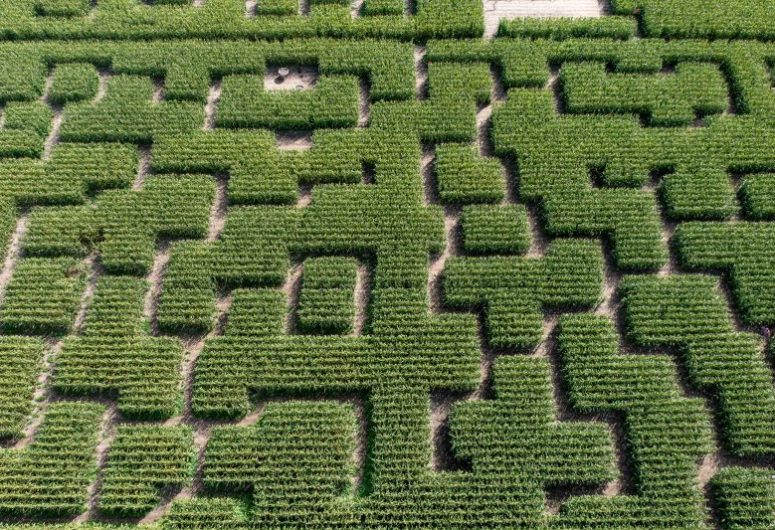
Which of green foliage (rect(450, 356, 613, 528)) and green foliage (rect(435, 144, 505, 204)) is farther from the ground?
green foliage (rect(435, 144, 505, 204))

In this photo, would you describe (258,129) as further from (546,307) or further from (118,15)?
(546,307)

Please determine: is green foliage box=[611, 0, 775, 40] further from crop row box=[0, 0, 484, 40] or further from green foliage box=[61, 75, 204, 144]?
green foliage box=[61, 75, 204, 144]

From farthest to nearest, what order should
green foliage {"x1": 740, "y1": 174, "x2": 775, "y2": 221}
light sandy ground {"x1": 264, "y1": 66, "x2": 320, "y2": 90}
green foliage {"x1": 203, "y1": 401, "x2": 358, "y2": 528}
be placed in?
light sandy ground {"x1": 264, "y1": 66, "x2": 320, "y2": 90}, green foliage {"x1": 740, "y1": 174, "x2": 775, "y2": 221}, green foliage {"x1": 203, "y1": 401, "x2": 358, "y2": 528}

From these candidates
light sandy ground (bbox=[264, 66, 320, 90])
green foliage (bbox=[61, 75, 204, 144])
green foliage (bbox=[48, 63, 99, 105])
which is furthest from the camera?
light sandy ground (bbox=[264, 66, 320, 90])

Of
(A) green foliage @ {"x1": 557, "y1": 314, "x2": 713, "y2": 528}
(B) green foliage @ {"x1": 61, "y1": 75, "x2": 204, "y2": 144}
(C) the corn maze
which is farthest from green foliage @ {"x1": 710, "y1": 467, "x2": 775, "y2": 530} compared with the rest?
(B) green foliage @ {"x1": 61, "y1": 75, "x2": 204, "y2": 144}

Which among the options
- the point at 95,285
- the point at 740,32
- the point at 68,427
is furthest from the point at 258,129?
the point at 740,32

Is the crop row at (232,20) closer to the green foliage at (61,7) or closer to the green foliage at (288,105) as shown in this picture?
the green foliage at (61,7)

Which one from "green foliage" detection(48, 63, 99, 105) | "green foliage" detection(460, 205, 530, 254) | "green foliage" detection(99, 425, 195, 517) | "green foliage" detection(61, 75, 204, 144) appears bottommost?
"green foliage" detection(99, 425, 195, 517)

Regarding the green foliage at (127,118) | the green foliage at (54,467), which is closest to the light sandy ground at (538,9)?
the green foliage at (127,118)
